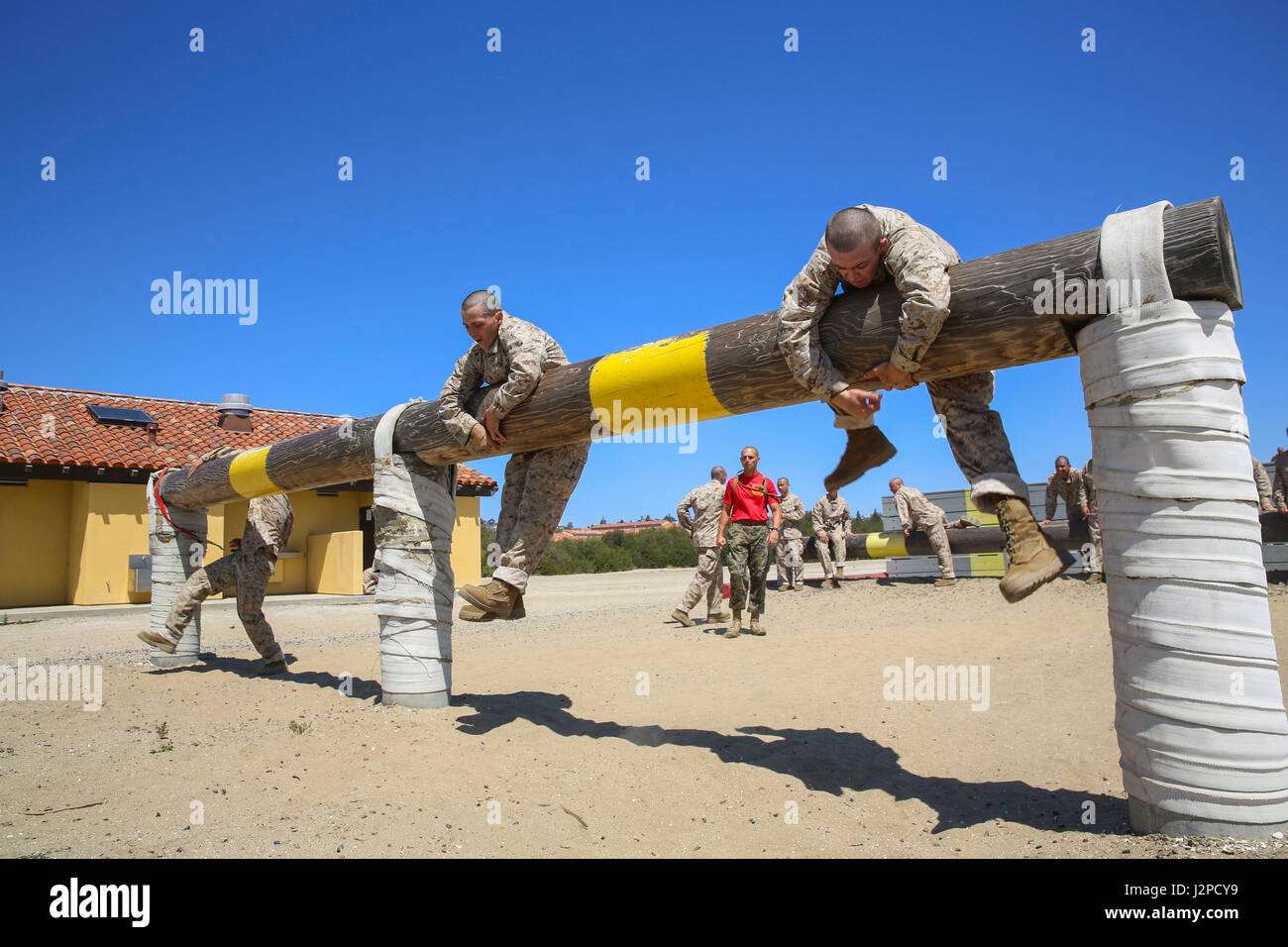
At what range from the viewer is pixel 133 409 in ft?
63.1

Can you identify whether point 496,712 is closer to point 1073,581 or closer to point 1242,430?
point 1242,430

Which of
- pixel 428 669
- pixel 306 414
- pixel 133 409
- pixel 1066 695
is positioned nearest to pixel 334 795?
pixel 428 669

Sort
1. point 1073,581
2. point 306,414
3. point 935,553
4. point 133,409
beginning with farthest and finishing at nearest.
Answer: point 306,414 < point 133,409 < point 935,553 < point 1073,581

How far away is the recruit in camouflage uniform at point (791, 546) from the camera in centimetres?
1410

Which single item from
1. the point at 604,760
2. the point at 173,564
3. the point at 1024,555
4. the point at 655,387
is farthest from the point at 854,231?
the point at 173,564

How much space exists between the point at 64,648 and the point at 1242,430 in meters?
11.5

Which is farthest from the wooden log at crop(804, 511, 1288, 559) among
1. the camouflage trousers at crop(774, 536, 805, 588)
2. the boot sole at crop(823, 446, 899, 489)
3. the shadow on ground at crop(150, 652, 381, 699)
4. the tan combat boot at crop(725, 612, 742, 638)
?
the shadow on ground at crop(150, 652, 381, 699)

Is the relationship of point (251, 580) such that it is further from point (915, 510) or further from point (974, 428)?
point (915, 510)

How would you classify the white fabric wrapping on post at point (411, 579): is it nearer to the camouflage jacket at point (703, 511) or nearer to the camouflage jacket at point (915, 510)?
the camouflage jacket at point (703, 511)

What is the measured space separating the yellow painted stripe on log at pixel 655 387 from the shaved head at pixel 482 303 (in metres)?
0.86

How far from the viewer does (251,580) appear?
6.98m

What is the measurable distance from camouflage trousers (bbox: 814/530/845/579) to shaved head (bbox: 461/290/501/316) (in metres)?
11.5

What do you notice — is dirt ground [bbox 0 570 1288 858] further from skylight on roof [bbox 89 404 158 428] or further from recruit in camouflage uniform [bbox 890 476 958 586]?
skylight on roof [bbox 89 404 158 428]

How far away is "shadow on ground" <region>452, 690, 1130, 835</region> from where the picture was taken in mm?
3176
